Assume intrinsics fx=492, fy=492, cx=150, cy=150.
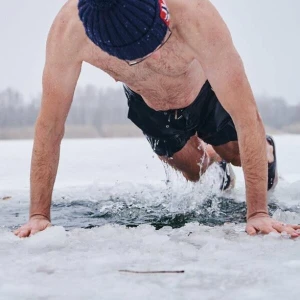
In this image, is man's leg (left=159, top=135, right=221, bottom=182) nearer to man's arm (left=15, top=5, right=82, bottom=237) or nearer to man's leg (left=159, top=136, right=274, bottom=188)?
man's leg (left=159, top=136, right=274, bottom=188)

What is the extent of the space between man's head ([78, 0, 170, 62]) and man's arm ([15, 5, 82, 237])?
0.87 ft

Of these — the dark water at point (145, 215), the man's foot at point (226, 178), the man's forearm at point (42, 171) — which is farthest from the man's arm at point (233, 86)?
the man's foot at point (226, 178)

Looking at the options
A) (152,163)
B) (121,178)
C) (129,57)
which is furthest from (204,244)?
(152,163)

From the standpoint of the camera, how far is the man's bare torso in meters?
2.06

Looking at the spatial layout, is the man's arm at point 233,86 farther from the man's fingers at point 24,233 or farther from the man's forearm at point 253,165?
the man's fingers at point 24,233

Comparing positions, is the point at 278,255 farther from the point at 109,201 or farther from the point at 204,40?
the point at 109,201

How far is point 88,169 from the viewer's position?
567 cm

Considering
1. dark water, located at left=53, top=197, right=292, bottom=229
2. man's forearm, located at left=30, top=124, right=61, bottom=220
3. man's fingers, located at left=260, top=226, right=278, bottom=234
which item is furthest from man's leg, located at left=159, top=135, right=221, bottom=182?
man's fingers, located at left=260, top=226, right=278, bottom=234

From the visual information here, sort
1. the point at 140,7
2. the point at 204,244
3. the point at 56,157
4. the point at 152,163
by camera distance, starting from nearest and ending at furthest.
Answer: the point at 204,244, the point at 140,7, the point at 56,157, the point at 152,163

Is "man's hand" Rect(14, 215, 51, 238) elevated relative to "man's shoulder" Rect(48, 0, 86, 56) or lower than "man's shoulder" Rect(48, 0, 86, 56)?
lower

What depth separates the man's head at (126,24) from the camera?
175 cm

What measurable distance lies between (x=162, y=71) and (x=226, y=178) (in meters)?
1.61

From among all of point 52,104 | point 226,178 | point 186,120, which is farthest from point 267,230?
point 226,178

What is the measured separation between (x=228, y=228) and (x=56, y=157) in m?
0.82
